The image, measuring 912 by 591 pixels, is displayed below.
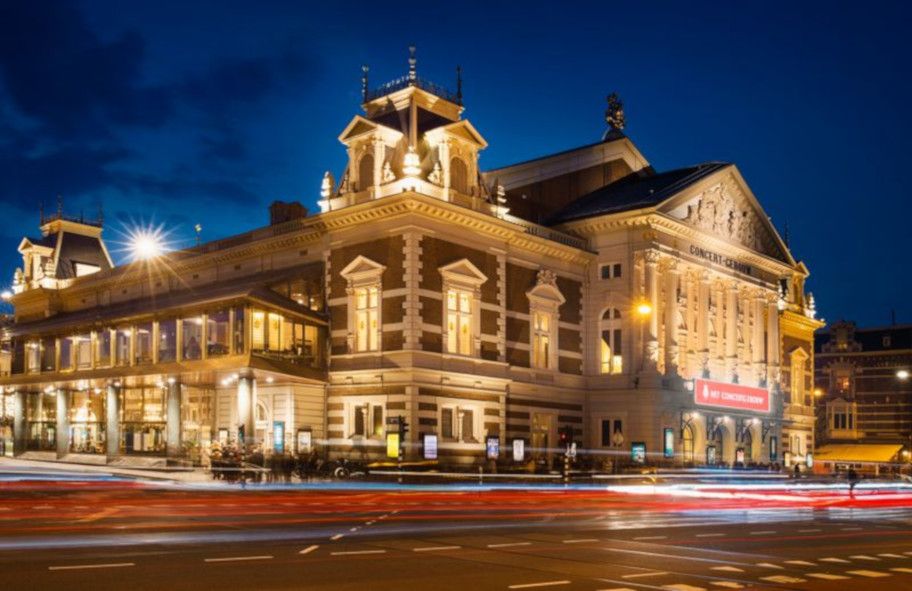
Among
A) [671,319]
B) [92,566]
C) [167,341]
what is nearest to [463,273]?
[671,319]

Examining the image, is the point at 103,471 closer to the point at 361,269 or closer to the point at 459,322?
the point at 361,269

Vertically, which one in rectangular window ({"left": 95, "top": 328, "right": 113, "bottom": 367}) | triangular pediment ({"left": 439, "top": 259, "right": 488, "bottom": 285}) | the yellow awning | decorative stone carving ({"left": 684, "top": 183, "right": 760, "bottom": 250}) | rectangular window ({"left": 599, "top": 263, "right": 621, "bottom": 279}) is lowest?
the yellow awning

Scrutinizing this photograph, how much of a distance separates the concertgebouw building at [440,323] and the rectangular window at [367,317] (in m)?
0.10

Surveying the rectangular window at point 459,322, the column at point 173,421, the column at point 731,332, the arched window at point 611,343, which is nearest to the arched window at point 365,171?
the rectangular window at point 459,322

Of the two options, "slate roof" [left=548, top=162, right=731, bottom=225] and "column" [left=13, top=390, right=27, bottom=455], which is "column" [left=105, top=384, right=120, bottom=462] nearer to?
"column" [left=13, top=390, right=27, bottom=455]

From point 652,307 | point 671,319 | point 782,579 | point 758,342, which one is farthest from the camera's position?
point 758,342

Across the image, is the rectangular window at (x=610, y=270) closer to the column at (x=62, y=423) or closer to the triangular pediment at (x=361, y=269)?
the triangular pediment at (x=361, y=269)

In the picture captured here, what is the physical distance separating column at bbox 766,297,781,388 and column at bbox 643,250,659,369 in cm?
1623

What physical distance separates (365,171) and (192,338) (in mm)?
13362

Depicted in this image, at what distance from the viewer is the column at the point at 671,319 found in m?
59.1

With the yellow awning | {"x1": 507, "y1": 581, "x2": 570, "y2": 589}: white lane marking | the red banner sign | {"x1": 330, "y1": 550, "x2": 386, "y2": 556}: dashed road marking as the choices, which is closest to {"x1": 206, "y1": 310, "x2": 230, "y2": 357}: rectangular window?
the red banner sign

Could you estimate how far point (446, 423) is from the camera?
1971 inches

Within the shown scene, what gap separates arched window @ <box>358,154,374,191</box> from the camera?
51.6m

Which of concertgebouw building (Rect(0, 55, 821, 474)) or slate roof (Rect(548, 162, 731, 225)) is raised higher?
slate roof (Rect(548, 162, 731, 225))
